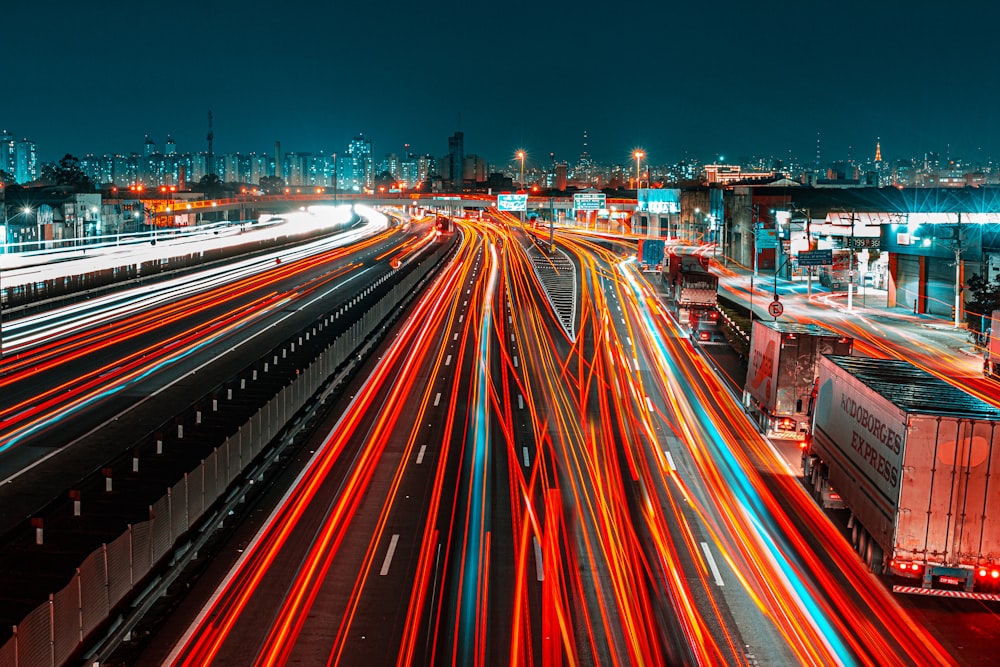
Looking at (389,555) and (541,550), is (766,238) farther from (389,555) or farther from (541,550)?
(389,555)

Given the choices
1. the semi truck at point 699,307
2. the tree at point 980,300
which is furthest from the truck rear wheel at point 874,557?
the tree at point 980,300

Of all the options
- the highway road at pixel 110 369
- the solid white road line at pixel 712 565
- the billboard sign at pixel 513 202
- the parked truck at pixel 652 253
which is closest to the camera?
the solid white road line at pixel 712 565

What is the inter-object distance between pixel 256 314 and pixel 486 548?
129ft

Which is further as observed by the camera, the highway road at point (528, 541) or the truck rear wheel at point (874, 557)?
the truck rear wheel at point (874, 557)

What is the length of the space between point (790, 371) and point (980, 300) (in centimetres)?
3400

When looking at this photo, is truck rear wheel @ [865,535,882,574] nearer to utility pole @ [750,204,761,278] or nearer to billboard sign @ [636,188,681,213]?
utility pole @ [750,204,761,278]

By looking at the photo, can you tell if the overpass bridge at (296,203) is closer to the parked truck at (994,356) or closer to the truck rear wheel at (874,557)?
the parked truck at (994,356)

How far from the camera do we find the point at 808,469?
24.0 m

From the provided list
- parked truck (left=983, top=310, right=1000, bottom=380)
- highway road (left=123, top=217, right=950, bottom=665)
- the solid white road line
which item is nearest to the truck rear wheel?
highway road (left=123, top=217, right=950, bottom=665)

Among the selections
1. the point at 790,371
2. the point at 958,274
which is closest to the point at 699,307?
the point at 958,274

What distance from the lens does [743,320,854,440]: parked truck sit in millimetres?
27562

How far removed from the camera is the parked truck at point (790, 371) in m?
27.6

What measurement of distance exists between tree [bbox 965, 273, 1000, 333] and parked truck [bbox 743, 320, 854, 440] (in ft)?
94.7

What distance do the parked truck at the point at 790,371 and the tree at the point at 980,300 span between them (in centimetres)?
2886
